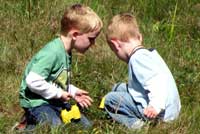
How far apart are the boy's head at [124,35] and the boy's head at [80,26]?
14 centimetres

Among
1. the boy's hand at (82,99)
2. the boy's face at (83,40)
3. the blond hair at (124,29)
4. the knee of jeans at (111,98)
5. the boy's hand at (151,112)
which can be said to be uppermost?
the blond hair at (124,29)

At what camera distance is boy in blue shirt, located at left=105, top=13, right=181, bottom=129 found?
4.27 meters

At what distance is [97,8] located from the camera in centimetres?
620

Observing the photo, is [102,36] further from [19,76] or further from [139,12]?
[19,76]

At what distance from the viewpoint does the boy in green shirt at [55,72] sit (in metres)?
4.17

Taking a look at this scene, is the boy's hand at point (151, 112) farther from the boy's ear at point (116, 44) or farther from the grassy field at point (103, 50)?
the boy's ear at point (116, 44)

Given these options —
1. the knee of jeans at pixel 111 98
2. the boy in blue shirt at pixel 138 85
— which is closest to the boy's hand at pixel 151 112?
the boy in blue shirt at pixel 138 85

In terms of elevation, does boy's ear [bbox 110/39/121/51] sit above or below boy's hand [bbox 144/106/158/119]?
above

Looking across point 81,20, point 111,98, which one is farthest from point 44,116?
point 81,20

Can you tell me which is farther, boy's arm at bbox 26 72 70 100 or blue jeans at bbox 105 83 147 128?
blue jeans at bbox 105 83 147 128

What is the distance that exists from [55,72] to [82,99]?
0.28 meters

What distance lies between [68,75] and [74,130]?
493 mm

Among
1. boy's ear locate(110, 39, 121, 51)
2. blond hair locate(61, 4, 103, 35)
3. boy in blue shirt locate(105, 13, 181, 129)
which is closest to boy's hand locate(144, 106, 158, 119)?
boy in blue shirt locate(105, 13, 181, 129)

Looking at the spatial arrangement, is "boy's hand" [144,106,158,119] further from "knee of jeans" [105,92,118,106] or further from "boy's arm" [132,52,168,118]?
"knee of jeans" [105,92,118,106]
